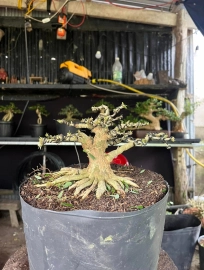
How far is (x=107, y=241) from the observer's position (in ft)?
2.13

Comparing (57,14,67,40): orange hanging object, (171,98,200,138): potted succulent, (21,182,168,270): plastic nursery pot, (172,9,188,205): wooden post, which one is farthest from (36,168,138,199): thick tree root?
(57,14,67,40): orange hanging object

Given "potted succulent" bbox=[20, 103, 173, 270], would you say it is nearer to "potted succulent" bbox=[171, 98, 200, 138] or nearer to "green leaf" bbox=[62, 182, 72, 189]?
"green leaf" bbox=[62, 182, 72, 189]

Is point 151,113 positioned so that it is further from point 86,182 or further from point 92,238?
point 92,238

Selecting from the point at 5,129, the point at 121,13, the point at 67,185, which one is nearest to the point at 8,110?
the point at 5,129

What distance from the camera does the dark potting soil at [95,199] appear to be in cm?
69

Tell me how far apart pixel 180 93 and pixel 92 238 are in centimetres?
238

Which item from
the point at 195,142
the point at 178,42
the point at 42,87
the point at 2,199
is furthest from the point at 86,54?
the point at 2,199

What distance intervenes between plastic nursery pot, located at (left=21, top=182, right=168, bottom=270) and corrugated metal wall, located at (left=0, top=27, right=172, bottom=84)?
2.48 metres

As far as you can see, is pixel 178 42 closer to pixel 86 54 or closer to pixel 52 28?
pixel 86 54

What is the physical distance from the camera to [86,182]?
31.4 inches

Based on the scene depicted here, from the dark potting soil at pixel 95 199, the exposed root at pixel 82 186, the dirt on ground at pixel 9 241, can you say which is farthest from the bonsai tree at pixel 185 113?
the exposed root at pixel 82 186

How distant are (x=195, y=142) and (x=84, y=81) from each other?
1.40 meters

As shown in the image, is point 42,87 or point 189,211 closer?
point 189,211

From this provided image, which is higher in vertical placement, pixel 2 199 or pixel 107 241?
pixel 107 241
